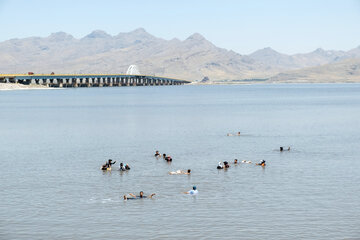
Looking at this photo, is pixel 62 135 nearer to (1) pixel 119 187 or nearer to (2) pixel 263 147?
(2) pixel 263 147

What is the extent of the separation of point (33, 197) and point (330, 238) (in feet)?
87.5

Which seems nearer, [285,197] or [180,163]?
[285,197]

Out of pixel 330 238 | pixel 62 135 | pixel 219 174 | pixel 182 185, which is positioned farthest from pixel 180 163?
pixel 62 135

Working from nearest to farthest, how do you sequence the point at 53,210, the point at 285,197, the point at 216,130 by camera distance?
1. the point at 53,210
2. the point at 285,197
3. the point at 216,130

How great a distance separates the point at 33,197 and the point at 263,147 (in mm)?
43081

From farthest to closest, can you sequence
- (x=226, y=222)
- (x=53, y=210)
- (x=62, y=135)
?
(x=62, y=135), (x=53, y=210), (x=226, y=222)

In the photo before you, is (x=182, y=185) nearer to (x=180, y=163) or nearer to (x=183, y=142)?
(x=180, y=163)

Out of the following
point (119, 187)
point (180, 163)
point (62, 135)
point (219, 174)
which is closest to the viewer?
point (119, 187)

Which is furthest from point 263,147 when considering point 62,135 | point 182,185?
point 62,135

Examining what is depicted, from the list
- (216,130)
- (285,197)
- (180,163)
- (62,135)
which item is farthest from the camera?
(216,130)

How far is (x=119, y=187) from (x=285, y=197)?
16.5 m

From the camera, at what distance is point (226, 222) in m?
42.4

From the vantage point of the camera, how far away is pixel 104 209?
46.4 metres

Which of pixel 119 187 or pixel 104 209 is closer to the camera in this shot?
pixel 104 209
